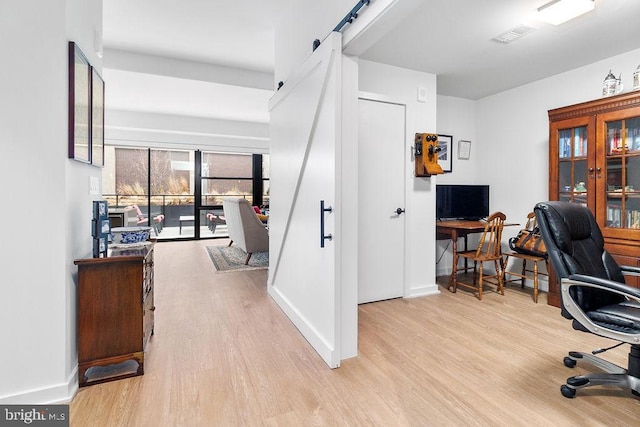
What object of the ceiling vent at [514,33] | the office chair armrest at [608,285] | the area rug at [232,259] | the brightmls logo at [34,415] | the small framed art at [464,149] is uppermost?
the ceiling vent at [514,33]

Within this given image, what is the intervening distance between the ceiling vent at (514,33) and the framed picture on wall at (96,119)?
3269 mm

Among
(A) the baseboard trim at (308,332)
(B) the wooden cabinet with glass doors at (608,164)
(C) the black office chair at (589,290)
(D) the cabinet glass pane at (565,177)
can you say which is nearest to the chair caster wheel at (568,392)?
(C) the black office chair at (589,290)

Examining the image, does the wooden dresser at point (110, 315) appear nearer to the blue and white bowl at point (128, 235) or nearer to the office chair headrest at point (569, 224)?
the blue and white bowl at point (128, 235)

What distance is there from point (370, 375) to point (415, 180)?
2.27 m

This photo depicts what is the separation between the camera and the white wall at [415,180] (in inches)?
137

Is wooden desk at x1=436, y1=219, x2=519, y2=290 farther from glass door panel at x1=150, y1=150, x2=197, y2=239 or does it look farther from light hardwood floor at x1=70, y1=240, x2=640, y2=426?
glass door panel at x1=150, y1=150, x2=197, y2=239

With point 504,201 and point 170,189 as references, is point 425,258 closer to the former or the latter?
point 504,201

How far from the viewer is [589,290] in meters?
1.82

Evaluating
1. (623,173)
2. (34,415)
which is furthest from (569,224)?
(34,415)

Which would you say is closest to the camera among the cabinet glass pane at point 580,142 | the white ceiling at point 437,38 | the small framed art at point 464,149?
the white ceiling at point 437,38

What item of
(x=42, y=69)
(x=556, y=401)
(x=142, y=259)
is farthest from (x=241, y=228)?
(x=556, y=401)

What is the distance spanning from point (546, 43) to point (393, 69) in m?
1.41

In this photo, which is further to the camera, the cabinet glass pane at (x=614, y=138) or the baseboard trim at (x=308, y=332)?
the cabinet glass pane at (x=614, y=138)

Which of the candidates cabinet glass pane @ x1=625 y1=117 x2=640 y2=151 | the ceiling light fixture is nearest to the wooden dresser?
the ceiling light fixture
